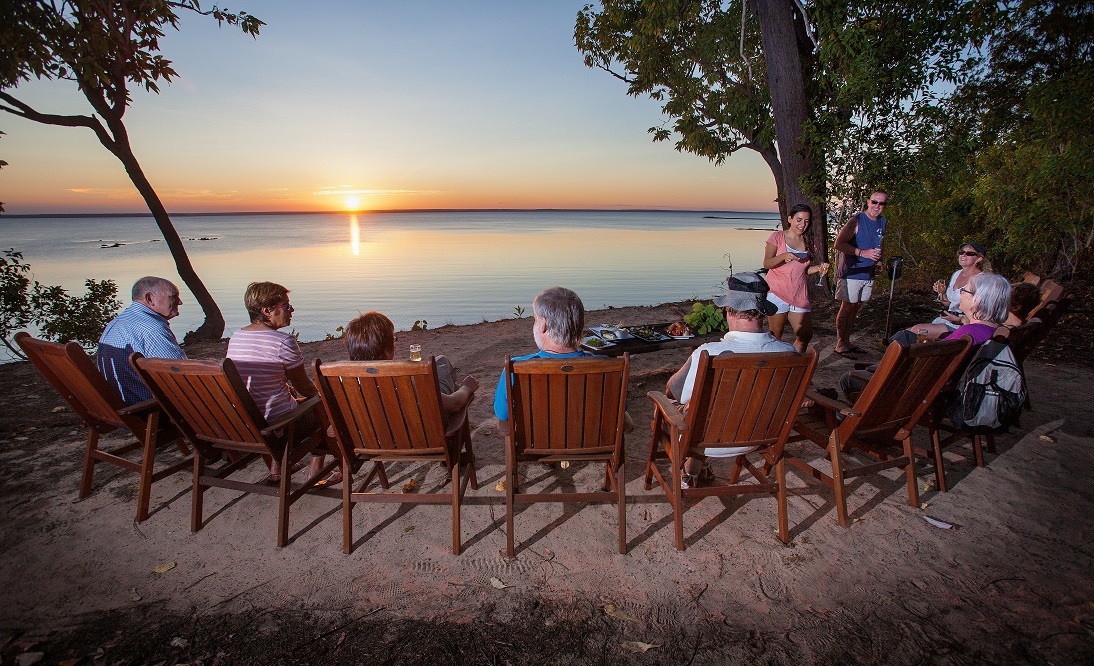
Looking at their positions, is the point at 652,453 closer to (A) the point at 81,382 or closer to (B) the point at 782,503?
(B) the point at 782,503

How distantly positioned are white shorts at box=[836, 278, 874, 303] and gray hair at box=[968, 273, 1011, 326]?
9.34 ft

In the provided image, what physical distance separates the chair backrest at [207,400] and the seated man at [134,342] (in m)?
0.56

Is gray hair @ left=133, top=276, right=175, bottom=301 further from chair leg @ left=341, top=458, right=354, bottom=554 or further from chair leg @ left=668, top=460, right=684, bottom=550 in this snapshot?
chair leg @ left=668, top=460, right=684, bottom=550

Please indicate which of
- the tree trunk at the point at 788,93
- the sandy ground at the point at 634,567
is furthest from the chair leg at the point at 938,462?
the tree trunk at the point at 788,93

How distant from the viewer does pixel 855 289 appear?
5852 mm

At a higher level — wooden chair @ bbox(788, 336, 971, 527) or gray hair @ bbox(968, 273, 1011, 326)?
gray hair @ bbox(968, 273, 1011, 326)

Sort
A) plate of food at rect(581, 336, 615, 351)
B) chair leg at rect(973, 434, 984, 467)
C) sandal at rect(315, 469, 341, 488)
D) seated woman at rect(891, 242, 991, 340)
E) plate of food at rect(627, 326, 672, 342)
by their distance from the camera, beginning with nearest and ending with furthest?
sandal at rect(315, 469, 341, 488) → chair leg at rect(973, 434, 984, 467) → seated woman at rect(891, 242, 991, 340) → plate of food at rect(581, 336, 615, 351) → plate of food at rect(627, 326, 672, 342)

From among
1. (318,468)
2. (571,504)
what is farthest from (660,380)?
(318,468)

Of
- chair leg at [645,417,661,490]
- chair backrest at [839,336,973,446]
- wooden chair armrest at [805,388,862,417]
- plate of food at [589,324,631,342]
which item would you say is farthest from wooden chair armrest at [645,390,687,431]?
plate of food at [589,324,631,342]

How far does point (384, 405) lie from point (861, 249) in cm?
554

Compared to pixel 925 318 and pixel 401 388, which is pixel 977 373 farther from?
pixel 925 318

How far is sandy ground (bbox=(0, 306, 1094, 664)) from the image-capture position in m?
2.10

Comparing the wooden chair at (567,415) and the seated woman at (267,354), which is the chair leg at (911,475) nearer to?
the wooden chair at (567,415)

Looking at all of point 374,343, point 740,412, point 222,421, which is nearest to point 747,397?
point 740,412
